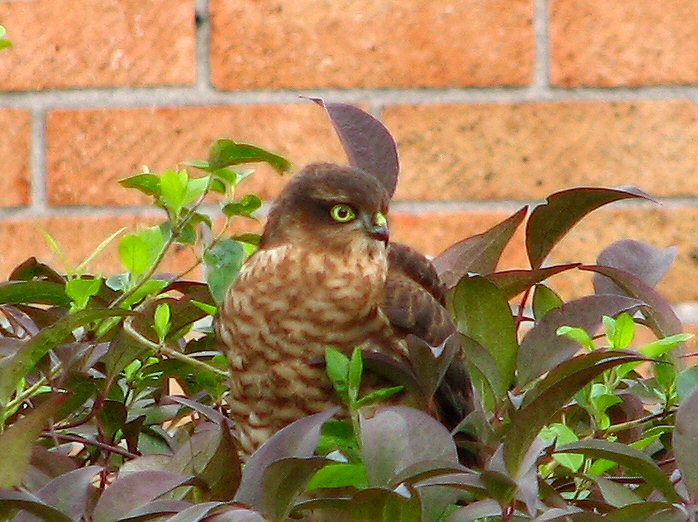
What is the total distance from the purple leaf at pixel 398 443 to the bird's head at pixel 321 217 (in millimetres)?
393

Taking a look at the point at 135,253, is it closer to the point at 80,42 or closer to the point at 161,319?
the point at 161,319

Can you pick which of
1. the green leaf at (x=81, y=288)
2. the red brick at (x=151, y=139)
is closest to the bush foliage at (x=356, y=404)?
the green leaf at (x=81, y=288)

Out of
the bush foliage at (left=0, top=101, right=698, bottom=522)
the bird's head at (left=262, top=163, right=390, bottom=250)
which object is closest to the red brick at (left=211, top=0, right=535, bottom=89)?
the bird's head at (left=262, top=163, right=390, bottom=250)

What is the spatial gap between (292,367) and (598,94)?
0.60 metres

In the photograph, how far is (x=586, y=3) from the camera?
1352mm

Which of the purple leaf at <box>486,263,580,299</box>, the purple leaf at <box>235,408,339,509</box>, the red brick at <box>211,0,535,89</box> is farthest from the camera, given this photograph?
the red brick at <box>211,0,535,89</box>

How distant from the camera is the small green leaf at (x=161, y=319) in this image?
71cm

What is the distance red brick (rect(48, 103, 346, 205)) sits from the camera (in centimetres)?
134

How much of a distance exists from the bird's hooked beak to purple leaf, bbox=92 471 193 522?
1.35 ft

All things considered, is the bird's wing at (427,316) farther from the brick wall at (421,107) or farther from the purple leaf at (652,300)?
the brick wall at (421,107)

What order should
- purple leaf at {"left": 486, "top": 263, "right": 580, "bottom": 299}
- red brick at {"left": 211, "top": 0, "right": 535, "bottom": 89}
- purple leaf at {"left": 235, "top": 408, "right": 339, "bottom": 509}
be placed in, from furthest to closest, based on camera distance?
red brick at {"left": 211, "top": 0, "right": 535, "bottom": 89} < purple leaf at {"left": 486, "top": 263, "right": 580, "bottom": 299} < purple leaf at {"left": 235, "top": 408, "right": 339, "bottom": 509}

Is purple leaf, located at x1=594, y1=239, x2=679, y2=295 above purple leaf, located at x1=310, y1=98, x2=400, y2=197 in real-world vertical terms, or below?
below

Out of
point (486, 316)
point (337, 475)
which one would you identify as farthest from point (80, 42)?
point (337, 475)

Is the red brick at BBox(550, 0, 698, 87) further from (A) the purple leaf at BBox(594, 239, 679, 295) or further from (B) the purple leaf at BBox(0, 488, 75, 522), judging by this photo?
(B) the purple leaf at BBox(0, 488, 75, 522)
